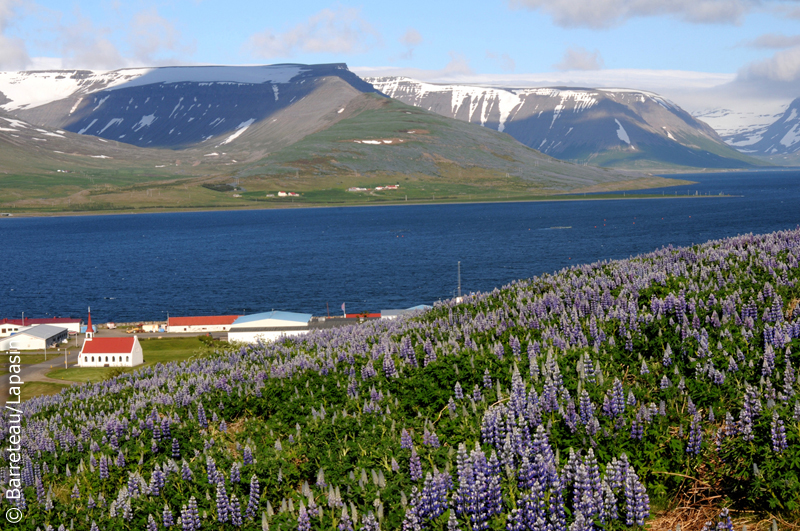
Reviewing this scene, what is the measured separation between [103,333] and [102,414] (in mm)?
103356

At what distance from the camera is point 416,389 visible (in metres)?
12.7

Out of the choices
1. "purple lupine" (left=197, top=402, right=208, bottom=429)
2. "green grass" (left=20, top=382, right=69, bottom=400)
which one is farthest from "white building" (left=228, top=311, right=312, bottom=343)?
"purple lupine" (left=197, top=402, right=208, bottom=429)

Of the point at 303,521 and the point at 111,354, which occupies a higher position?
the point at 303,521

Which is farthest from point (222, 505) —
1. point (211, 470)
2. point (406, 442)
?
point (406, 442)

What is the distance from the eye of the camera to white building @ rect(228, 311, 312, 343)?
317 feet

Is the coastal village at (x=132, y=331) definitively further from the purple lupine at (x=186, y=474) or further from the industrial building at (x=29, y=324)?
the purple lupine at (x=186, y=474)

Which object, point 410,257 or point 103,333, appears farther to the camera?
point 410,257

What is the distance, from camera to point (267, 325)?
100000 mm

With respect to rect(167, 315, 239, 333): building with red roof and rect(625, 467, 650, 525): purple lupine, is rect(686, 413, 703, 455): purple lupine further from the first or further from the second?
rect(167, 315, 239, 333): building with red roof

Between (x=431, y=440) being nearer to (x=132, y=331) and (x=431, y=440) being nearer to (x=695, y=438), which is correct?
(x=695, y=438)

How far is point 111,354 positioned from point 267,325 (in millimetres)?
21818

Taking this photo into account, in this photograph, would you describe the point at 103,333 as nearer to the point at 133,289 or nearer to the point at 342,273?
the point at 133,289

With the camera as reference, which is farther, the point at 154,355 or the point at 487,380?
the point at 154,355

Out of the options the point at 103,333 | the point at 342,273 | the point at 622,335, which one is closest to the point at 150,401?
the point at 622,335
